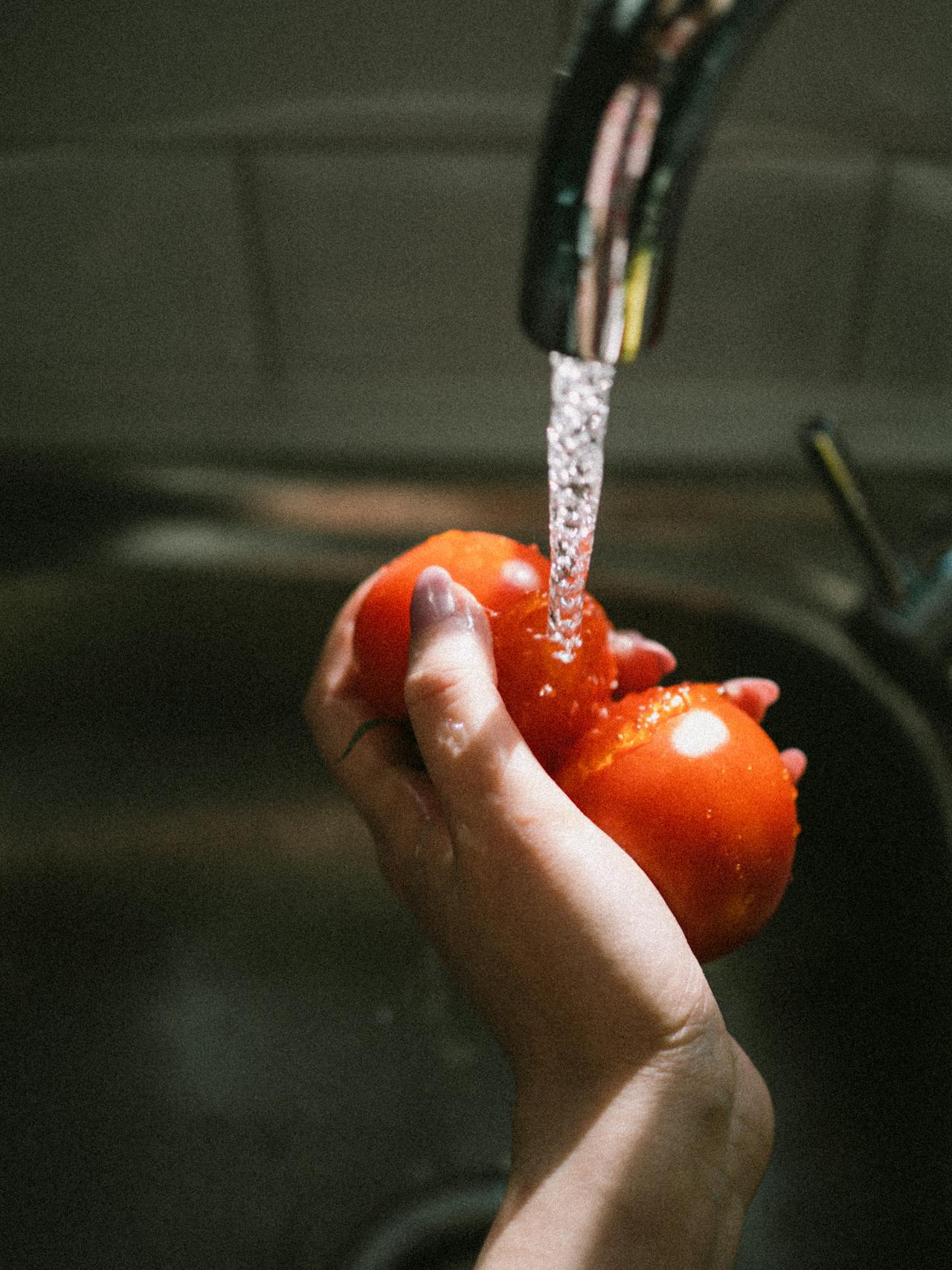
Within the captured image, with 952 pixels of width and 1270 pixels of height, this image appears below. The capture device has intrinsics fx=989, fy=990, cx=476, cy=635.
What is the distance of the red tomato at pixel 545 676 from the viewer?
1.52 ft

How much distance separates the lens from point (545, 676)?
1.52 ft

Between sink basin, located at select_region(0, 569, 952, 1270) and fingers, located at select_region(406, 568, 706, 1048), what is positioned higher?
fingers, located at select_region(406, 568, 706, 1048)

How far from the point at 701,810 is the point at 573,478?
0.16 meters

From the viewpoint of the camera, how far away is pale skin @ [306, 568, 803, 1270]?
378 mm

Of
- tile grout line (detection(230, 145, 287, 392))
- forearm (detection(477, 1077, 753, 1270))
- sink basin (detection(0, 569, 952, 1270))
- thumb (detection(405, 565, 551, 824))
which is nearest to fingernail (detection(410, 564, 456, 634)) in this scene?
thumb (detection(405, 565, 551, 824))

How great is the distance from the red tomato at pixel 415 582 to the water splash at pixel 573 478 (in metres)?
0.05

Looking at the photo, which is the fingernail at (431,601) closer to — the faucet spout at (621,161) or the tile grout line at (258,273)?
the faucet spout at (621,161)

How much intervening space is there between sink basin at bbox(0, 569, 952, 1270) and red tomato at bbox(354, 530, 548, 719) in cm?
25

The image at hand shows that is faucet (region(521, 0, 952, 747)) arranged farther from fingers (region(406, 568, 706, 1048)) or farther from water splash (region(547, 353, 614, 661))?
fingers (region(406, 568, 706, 1048))

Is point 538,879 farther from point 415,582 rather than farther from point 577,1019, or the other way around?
point 415,582

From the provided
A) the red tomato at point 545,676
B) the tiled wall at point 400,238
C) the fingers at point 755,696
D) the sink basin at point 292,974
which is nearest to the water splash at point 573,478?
the red tomato at point 545,676

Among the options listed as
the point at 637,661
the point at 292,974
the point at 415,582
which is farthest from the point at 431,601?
the point at 292,974

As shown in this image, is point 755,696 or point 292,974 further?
point 292,974

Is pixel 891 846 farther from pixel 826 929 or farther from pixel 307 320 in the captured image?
pixel 307 320
